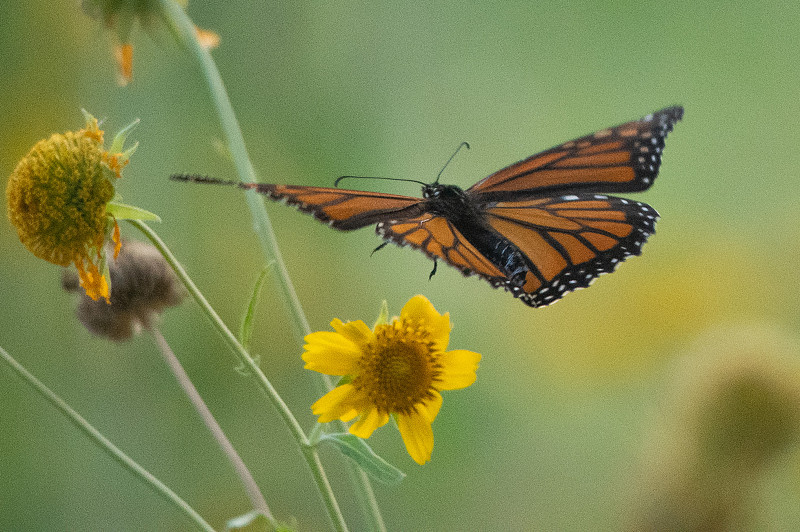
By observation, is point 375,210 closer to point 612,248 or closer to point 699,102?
point 612,248

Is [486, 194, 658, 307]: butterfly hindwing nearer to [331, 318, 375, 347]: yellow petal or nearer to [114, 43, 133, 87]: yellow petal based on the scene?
[331, 318, 375, 347]: yellow petal

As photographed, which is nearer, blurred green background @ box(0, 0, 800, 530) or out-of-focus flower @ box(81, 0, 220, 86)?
out-of-focus flower @ box(81, 0, 220, 86)

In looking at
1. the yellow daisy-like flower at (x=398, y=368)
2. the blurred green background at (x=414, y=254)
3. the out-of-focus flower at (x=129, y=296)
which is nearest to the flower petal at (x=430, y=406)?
the yellow daisy-like flower at (x=398, y=368)

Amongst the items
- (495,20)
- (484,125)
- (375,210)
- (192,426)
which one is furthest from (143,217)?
(495,20)

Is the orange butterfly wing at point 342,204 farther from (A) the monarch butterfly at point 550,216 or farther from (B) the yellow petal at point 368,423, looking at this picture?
(B) the yellow petal at point 368,423

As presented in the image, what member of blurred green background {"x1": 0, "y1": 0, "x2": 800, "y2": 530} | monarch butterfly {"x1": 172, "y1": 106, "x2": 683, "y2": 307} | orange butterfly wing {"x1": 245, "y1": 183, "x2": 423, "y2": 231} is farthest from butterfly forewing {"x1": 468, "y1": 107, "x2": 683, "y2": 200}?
blurred green background {"x1": 0, "y1": 0, "x2": 800, "y2": 530}

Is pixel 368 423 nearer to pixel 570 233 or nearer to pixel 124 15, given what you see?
pixel 570 233

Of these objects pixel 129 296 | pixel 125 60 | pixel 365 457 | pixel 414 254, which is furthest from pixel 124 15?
pixel 414 254
